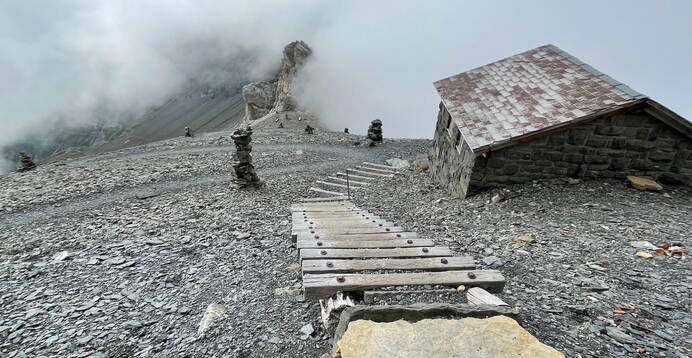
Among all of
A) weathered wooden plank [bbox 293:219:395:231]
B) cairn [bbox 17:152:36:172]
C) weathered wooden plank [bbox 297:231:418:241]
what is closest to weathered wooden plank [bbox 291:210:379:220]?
weathered wooden plank [bbox 293:219:395:231]

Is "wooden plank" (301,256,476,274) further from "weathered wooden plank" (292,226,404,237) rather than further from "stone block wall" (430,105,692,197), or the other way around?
"stone block wall" (430,105,692,197)

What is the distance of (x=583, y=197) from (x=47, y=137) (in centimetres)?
25322

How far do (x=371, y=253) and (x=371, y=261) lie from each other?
0.45 m


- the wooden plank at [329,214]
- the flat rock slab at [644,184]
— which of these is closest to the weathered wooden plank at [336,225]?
the wooden plank at [329,214]

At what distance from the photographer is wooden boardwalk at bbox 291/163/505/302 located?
3.71m

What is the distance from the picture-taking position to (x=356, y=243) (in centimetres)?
558

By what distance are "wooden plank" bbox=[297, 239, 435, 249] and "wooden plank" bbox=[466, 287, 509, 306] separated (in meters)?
1.84

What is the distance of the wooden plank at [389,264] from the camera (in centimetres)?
423

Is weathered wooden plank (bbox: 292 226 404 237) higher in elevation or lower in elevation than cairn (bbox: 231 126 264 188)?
lower

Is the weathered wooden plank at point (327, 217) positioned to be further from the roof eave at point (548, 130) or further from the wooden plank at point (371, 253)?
the roof eave at point (548, 130)

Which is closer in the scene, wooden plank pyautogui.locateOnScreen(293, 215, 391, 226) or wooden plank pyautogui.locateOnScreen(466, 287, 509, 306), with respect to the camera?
wooden plank pyautogui.locateOnScreen(466, 287, 509, 306)

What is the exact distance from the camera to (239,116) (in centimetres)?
11394

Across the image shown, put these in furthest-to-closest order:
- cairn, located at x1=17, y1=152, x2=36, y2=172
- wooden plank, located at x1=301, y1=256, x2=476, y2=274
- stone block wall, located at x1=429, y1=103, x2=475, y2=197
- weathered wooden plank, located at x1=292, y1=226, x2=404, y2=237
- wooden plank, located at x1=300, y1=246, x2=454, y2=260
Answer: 1. cairn, located at x1=17, y1=152, x2=36, y2=172
2. stone block wall, located at x1=429, y1=103, x2=475, y2=197
3. weathered wooden plank, located at x1=292, y1=226, x2=404, y2=237
4. wooden plank, located at x1=300, y1=246, x2=454, y2=260
5. wooden plank, located at x1=301, y1=256, x2=476, y2=274

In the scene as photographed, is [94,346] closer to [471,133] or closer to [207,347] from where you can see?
[207,347]
